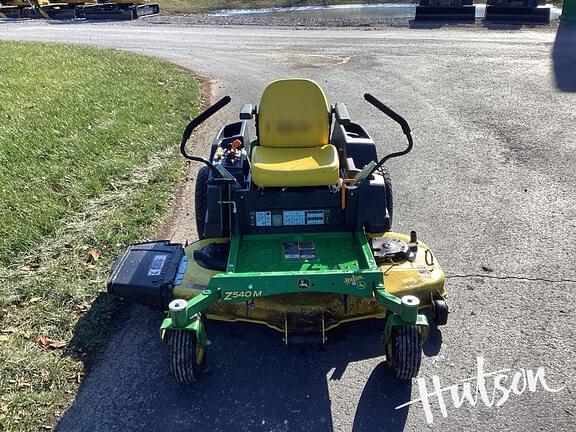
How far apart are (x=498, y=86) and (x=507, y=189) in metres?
5.60

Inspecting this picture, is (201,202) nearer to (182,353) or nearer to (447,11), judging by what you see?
(182,353)

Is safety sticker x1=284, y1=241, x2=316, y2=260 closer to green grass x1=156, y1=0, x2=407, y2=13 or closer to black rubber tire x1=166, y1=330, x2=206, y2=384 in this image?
black rubber tire x1=166, y1=330, x2=206, y2=384

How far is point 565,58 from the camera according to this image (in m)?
13.4

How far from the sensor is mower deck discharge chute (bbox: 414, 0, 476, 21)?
20.0 metres

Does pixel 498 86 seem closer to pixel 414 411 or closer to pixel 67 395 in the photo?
pixel 414 411

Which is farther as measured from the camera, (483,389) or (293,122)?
(293,122)

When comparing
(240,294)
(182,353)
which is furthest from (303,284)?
(182,353)

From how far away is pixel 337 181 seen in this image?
13.8 ft

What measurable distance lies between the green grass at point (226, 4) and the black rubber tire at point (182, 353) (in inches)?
1136

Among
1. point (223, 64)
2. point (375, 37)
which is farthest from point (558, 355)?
point (375, 37)

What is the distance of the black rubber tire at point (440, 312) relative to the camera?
391cm

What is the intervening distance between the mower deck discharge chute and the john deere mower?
1762 centimetres

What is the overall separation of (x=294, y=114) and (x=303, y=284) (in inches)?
69.0

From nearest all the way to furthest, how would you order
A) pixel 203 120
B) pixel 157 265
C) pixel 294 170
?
pixel 294 170 → pixel 157 265 → pixel 203 120
